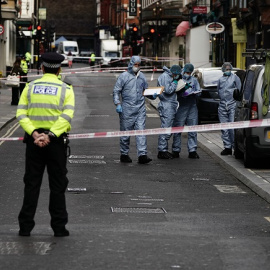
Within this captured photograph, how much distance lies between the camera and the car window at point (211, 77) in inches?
1058

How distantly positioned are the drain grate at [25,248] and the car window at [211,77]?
60.0 feet

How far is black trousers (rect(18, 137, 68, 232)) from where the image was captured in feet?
30.8

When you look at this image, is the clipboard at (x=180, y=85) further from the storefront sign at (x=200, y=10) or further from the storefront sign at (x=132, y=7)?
the storefront sign at (x=132, y=7)

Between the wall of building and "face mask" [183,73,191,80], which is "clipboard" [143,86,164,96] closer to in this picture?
"face mask" [183,73,191,80]

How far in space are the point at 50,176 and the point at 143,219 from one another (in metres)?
1.67

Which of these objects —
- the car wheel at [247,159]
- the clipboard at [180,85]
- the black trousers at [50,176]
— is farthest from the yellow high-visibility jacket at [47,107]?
the clipboard at [180,85]

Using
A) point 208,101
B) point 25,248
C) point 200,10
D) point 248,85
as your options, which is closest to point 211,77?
point 208,101

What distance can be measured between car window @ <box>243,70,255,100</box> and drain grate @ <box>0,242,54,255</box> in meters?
8.21

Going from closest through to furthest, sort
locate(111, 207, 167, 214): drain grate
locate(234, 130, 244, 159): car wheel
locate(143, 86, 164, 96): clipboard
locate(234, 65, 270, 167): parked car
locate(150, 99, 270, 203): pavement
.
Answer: locate(111, 207, 167, 214): drain grate < locate(150, 99, 270, 203): pavement < locate(234, 65, 270, 167): parked car < locate(143, 86, 164, 96): clipboard < locate(234, 130, 244, 159): car wheel

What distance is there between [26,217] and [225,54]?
45.1 metres

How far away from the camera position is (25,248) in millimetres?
8602

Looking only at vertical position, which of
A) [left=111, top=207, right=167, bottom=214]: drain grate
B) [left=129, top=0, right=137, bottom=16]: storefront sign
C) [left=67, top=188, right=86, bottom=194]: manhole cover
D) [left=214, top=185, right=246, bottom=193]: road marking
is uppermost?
[left=129, top=0, right=137, bottom=16]: storefront sign

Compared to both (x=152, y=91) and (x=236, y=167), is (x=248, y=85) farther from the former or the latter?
(x=152, y=91)

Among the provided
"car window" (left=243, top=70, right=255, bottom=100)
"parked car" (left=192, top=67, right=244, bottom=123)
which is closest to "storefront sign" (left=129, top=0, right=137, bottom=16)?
"parked car" (left=192, top=67, right=244, bottom=123)
